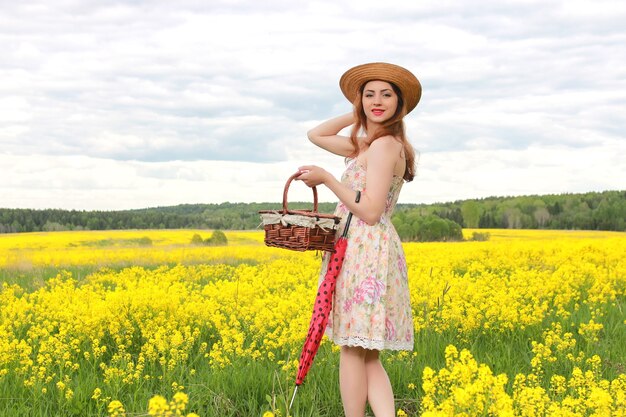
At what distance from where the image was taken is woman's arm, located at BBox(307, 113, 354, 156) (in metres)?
4.20

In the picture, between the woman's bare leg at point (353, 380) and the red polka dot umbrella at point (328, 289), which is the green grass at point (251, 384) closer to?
the woman's bare leg at point (353, 380)

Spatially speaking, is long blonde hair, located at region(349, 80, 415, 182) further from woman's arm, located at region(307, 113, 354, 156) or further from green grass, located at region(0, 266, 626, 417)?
green grass, located at region(0, 266, 626, 417)

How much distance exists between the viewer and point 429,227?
105ft

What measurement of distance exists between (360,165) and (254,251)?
51.9ft

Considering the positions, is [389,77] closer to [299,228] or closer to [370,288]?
[299,228]

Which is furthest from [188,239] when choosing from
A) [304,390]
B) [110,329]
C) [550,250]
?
[304,390]

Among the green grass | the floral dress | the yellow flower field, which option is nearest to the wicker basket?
the floral dress

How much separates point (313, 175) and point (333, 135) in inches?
25.6

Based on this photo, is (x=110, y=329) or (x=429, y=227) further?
(x=429, y=227)

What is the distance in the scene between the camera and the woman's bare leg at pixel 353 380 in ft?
12.9

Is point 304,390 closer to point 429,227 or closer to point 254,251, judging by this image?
point 254,251

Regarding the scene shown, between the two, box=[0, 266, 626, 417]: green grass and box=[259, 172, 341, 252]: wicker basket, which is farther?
box=[0, 266, 626, 417]: green grass

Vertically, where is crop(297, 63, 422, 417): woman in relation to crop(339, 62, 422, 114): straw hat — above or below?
below

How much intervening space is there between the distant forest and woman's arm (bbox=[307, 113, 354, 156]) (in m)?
35.6
